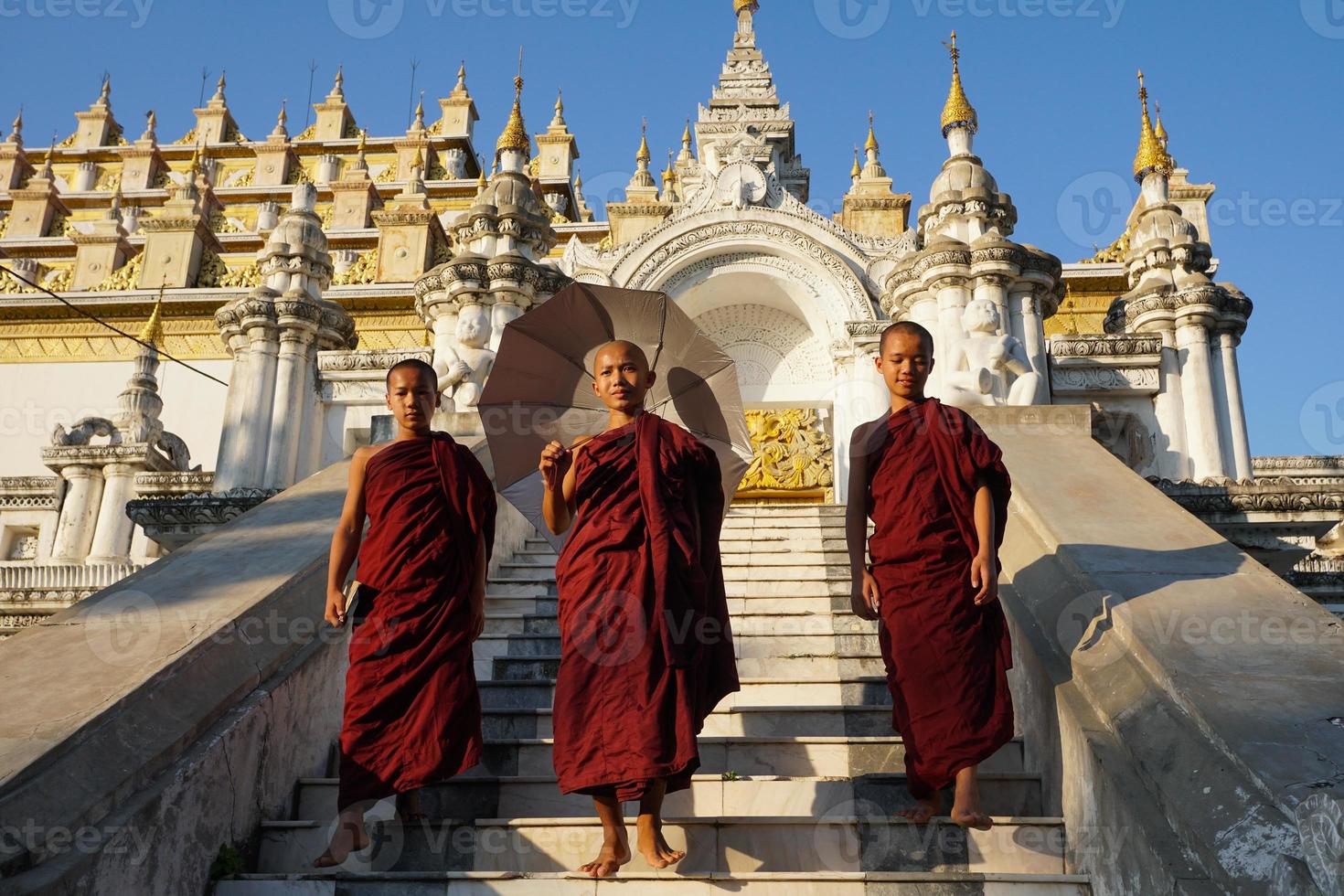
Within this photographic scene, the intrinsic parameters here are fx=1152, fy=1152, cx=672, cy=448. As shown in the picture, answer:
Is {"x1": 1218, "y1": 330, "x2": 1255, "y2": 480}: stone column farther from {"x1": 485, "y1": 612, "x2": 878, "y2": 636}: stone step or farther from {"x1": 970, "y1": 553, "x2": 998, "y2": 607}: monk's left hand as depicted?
{"x1": 970, "y1": 553, "x2": 998, "y2": 607}: monk's left hand

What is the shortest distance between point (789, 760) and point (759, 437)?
811 cm

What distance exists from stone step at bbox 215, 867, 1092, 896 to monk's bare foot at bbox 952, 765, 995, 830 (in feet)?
0.99

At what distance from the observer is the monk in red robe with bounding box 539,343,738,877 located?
11.9 feet

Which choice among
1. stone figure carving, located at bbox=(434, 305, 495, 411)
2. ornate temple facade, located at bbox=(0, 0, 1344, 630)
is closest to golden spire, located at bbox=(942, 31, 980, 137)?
ornate temple facade, located at bbox=(0, 0, 1344, 630)

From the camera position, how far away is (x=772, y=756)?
476 cm

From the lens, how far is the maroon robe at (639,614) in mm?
3625

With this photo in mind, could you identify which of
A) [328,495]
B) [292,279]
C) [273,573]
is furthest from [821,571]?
[292,279]

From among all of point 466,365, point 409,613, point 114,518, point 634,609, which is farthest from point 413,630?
point 114,518

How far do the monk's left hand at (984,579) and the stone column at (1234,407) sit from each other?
8333mm

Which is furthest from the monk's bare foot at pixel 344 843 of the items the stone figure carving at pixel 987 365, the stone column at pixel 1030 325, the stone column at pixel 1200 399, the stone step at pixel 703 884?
the stone column at pixel 1200 399

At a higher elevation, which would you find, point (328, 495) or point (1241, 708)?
point (328, 495)

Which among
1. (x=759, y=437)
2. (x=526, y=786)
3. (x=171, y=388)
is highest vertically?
(x=171, y=388)

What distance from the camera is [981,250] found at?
10.0 m

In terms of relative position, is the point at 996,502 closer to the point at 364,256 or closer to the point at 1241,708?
the point at 1241,708
